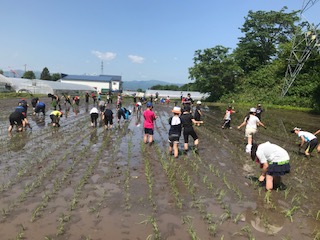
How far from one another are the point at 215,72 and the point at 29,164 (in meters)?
41.9

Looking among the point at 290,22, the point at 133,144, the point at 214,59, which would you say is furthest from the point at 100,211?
the point at 290,22

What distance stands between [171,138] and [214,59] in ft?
133

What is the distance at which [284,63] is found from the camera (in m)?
40.8

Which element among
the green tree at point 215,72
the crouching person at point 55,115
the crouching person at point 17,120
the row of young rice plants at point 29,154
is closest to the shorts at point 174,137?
the row of young rice plants at point 29,154

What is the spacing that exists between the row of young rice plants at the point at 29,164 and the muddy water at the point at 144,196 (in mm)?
20


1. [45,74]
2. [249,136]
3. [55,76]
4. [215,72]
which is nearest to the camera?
[249,136]

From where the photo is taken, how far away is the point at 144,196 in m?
5.61

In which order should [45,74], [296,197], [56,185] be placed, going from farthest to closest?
[45,74]
[56,185]
[296,197]

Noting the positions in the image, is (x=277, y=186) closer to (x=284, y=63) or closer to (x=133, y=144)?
(x=133, y=144)

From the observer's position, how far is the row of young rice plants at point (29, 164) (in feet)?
20.4

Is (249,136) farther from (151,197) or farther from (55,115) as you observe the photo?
(55,115)

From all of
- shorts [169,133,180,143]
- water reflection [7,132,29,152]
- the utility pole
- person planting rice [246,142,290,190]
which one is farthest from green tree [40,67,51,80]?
person planting rice [246,142,290,190]

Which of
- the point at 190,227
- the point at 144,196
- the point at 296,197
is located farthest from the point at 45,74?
the point at 190,227

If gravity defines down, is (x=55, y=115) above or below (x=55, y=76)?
below
